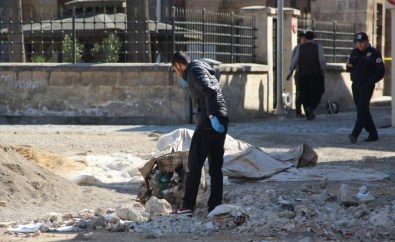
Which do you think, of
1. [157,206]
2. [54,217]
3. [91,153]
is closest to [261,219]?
[157,206]

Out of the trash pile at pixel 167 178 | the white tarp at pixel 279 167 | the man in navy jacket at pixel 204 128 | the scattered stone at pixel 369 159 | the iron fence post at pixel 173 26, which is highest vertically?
the iron fence post at pixel 173 26

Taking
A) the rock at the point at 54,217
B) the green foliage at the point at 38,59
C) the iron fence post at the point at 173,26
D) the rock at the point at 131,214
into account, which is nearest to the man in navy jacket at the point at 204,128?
the rock at the point at 131,214

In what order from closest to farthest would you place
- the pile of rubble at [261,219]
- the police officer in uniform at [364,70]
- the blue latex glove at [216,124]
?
1. the pile of rubble at [261,219]
2. the blue latex glove at [216,124]
3. the police officer in uniform at [364,70]

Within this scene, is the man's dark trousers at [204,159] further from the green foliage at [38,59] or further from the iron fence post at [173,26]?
the green foliage at [38,59]

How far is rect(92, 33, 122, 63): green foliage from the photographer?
21250 mm

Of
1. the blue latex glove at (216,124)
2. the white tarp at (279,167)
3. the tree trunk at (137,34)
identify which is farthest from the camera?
the tree trunk at (137,34)

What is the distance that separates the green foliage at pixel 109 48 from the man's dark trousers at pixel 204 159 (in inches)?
471

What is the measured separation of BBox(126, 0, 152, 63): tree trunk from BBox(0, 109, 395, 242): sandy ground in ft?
7.05

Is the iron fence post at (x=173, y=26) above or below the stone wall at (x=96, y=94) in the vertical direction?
above

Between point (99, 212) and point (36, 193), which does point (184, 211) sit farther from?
point (36, 193)

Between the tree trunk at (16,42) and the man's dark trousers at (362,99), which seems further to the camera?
the tree trunk at (16,42)

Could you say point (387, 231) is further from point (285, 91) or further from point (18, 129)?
point (285, 91)

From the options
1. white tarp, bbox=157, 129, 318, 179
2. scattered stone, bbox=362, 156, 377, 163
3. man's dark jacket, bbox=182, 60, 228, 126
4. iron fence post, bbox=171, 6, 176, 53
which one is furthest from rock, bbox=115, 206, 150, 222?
iron fence post, bbox=171, 6, 176, 53

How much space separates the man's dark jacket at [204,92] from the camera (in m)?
9.14
